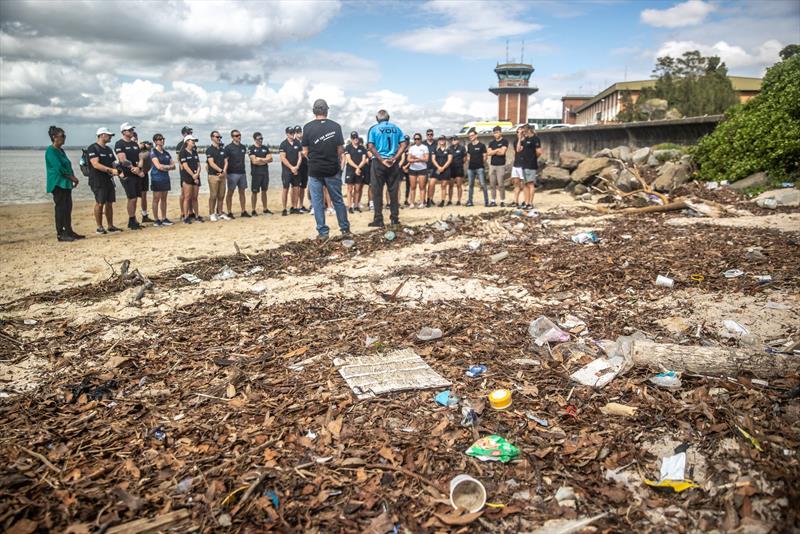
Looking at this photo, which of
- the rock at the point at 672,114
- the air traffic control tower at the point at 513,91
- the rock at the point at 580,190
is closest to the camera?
the rock at the point at 580,190

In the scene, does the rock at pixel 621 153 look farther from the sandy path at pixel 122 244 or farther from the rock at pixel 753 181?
the rock at pixel 753 181

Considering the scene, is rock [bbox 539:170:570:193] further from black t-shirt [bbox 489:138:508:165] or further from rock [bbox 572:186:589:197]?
black t-shirt [bbox 489:138:508:165]

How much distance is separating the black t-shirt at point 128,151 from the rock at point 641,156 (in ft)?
44.2

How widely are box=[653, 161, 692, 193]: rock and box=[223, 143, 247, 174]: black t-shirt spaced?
33.7ft

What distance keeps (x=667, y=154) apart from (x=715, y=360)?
1354 centimetres

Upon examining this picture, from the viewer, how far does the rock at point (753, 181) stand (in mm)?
11648

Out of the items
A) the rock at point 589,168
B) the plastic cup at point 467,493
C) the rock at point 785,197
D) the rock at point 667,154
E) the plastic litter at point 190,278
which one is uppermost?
the rock at point 667,154

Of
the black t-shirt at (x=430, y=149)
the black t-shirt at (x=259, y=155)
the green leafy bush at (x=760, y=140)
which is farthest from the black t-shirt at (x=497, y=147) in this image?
the black t-shirt at (x=259, y=155)

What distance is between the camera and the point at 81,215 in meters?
14.7

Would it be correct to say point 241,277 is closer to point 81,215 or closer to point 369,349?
point 369,349

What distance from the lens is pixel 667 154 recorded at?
1520 centimetres

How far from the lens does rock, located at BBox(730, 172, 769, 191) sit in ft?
38.2

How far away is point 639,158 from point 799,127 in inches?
Answer: 190

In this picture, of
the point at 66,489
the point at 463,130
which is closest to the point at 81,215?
the point at 66,489
